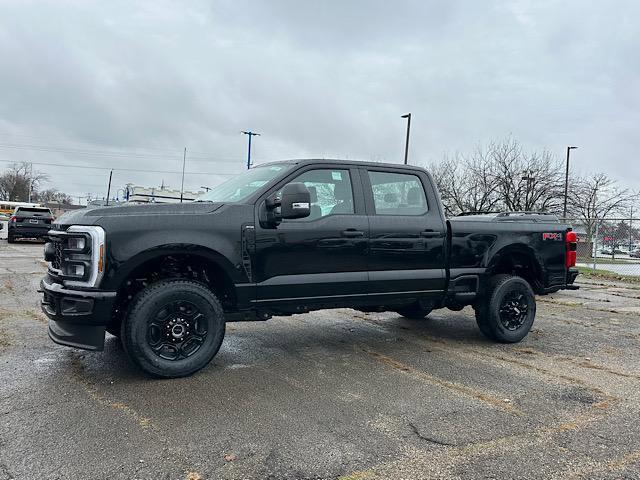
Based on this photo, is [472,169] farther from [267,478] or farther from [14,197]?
[14,197]

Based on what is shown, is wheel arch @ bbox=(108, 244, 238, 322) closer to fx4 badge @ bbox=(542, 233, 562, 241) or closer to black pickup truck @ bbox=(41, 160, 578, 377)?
black pickup truck @ bbox=(41, 160, 578, 377)

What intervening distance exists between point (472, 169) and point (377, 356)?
94.8 ft

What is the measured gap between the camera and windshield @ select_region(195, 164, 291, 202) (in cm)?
490

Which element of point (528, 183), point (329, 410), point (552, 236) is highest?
point (528, 183)

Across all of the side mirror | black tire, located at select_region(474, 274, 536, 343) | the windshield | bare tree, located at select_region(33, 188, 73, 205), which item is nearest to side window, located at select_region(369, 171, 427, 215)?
the windshield

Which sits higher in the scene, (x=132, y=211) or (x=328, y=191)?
(x=328, y=191)

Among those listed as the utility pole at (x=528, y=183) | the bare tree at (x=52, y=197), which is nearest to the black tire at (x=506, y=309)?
the utility pole at (x=528, y=183)

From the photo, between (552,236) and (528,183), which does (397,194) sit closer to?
(552,236)

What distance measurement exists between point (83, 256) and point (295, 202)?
1742 millimetres

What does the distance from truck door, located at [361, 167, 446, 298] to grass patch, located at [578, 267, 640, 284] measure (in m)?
10.6

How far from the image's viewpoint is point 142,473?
279 centimetres

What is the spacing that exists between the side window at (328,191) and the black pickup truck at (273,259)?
0.04 ft

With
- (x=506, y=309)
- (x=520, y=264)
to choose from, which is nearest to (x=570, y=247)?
(x=520, y=264)

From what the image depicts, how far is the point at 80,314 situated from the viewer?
4062mm
